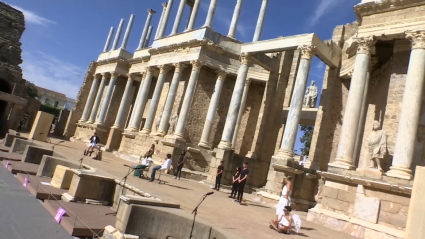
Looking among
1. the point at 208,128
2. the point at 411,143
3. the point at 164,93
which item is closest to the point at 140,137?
the point at 164,93

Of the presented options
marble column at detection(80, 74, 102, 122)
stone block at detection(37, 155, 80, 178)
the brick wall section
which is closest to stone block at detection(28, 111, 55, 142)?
stone block at detection(37, 155, 80, 178)

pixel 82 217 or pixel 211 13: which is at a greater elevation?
pixel 211 13

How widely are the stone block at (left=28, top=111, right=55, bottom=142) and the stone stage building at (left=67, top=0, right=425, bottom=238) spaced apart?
16.5 feet

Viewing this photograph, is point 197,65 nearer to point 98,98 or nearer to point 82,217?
point 82,217

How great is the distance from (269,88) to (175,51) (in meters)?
6.97

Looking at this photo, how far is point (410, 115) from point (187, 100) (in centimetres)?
1196

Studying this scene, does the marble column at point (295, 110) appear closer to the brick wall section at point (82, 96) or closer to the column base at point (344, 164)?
the column base at point (344, 164)

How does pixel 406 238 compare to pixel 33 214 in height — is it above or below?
above

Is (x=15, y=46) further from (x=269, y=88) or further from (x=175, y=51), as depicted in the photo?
(x=269, y=88)

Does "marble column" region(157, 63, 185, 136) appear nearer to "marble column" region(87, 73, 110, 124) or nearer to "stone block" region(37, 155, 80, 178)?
"stone block" region(37, 155, 80, 178)

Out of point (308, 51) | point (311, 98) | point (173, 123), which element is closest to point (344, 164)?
point (308, 51)

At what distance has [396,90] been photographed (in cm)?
1061

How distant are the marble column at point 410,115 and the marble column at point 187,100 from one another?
11.4 meters

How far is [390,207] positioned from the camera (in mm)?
8438
